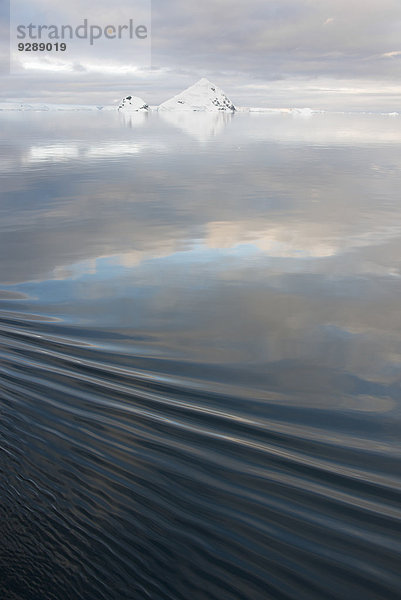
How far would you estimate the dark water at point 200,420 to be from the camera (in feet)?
13.8

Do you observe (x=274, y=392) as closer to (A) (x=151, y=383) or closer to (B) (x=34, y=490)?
(A) (x=151, y=383)

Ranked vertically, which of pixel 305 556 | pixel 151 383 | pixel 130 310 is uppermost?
pixel 130 310

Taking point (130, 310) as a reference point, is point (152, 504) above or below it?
below

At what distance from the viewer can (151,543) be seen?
4418 millimetres

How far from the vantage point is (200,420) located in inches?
244

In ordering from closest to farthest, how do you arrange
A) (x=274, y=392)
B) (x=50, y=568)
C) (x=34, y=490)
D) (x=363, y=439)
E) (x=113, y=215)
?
1. (x=50, y=568)
2. (x=34, y=490)
3. (x=363, y=439)
4. (x=274, y=392)
5. (x=113, y=215)

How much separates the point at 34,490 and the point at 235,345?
15.0ft

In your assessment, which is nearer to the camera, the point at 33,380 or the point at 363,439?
the point at 363,439

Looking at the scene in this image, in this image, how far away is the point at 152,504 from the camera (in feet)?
16.1

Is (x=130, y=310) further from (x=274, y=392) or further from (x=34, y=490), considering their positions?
(x=34, y=490)

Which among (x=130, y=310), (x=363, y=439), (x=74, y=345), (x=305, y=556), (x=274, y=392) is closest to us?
(x=305, y=556)

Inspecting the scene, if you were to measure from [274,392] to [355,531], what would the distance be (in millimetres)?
2661

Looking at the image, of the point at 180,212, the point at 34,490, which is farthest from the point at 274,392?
the point at 180,212

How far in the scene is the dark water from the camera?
165 inches
